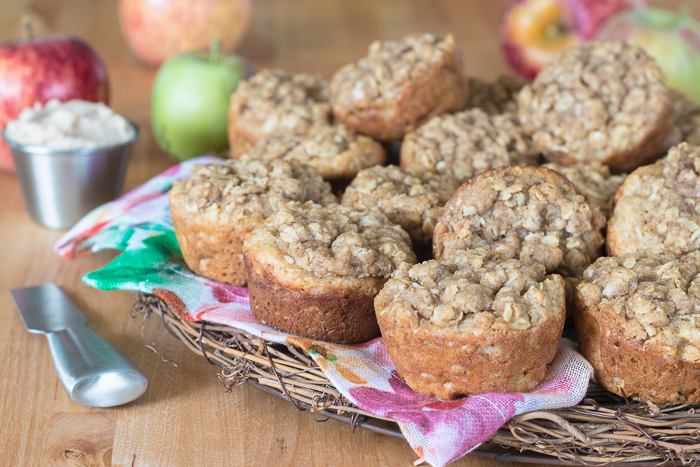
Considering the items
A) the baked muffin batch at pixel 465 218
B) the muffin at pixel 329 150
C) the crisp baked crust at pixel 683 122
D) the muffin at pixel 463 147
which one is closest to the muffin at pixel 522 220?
the baked muffin batch at pixel 465 218

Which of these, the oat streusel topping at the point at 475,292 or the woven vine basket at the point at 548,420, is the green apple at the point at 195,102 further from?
the oat streusel topping at the point at 475,292

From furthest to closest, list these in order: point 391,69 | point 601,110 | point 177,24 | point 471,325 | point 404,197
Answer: point 177,24, point 391,69, point 601,110, point 404,197, point 471,325

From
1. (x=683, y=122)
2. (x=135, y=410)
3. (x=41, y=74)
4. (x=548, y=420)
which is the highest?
(x=683, y=122)

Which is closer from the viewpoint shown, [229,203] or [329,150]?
[229,203]

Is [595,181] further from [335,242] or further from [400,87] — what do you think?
[335,242]

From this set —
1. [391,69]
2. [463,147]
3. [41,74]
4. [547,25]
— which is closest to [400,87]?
[391,69]

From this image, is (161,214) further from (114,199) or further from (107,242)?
(114,199)
